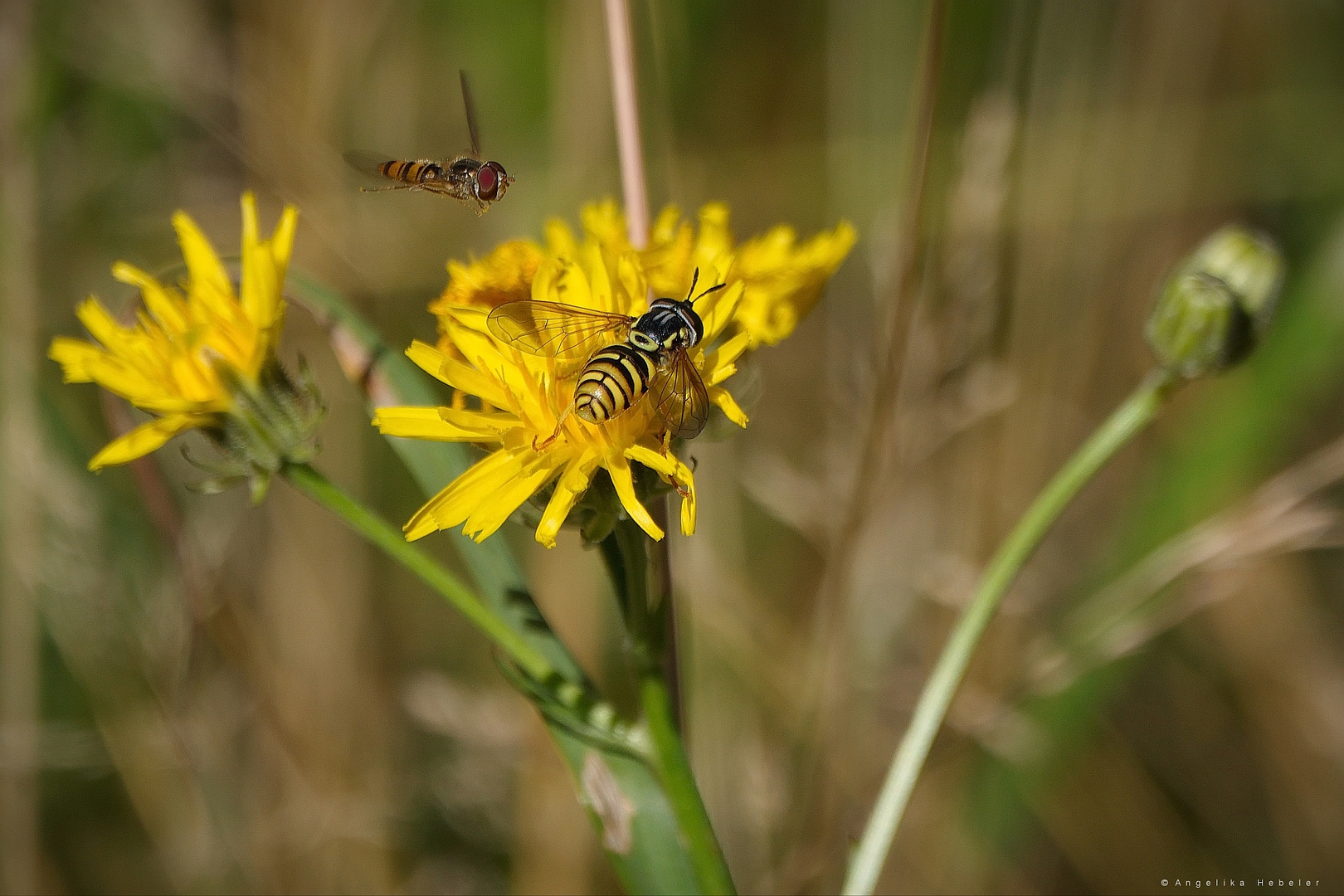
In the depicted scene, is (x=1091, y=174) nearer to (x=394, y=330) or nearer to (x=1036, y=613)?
(x=1036, y=613)

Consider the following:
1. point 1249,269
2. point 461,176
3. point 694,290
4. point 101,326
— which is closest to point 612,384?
point 694,290

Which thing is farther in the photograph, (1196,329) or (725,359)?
(1196,329)

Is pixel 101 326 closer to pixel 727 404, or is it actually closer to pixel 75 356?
pixel 75 356

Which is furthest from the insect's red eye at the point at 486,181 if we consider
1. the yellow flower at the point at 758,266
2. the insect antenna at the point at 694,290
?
the insect antenna at the point at 694,290

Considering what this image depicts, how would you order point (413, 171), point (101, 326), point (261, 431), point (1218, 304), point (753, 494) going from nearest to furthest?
point (261, 431), point (101, 326), point (1218, 304), point (413, 171), point (753, 494)

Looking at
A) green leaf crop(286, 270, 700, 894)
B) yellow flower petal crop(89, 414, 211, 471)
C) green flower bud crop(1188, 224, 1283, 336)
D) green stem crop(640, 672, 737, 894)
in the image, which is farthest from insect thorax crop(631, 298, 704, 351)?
green flower bud crop(1188, 224, 1283, 336)

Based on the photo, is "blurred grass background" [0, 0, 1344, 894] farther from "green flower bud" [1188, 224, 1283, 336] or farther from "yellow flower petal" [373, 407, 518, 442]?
"yellow flower petal" [373, 407, 518, 442]
